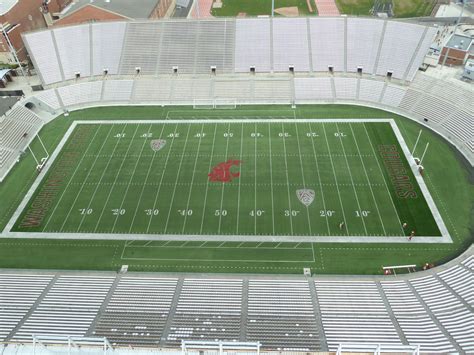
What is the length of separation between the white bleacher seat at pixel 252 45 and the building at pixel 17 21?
86.4 feet

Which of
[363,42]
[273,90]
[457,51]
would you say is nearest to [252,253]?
[273,90]

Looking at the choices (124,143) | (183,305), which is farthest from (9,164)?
(183,305)

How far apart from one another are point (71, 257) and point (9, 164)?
45.2 ft

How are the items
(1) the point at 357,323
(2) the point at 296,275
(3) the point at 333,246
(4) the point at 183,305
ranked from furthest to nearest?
1. (3) the point at 333,246
2. (2) the point at 296,275
3. (4) the point at 183,305
4. (1) the point at 357,323

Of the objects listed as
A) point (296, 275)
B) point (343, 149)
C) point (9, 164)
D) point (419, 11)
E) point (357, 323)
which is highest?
point (419, 11)

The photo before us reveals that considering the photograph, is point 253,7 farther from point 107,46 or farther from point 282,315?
point 282,315

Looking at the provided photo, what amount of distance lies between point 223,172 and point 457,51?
2820 centimetres

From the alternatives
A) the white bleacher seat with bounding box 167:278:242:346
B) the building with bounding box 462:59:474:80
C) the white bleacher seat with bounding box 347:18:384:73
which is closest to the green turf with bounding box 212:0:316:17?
the white bleacher seat with bounding box 347:18:384:73

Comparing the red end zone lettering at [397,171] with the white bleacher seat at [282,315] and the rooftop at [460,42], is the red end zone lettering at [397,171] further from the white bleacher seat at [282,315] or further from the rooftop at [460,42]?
the rooftop at [460,42]

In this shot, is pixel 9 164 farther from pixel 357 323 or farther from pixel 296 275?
pixel 357 323

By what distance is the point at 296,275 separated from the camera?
80.0ft

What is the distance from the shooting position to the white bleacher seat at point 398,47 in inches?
1622

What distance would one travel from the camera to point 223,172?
32.3 meters

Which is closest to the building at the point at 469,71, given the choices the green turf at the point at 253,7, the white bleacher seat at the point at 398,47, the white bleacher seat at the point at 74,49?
the white bleacher seat at the point at 398,47
